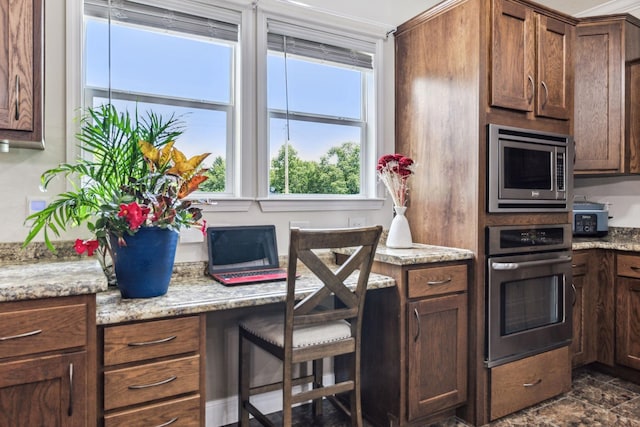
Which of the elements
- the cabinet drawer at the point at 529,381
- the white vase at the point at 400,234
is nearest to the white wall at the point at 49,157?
the white vase at the point at 400,234

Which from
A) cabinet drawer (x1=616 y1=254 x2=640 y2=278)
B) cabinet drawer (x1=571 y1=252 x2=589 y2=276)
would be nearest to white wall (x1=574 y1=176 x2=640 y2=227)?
cabinet drawer (x1=616 y1=254 x2=640 y2=278)

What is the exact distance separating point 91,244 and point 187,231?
607 millimetres

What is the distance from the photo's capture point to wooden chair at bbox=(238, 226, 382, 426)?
1730 mm

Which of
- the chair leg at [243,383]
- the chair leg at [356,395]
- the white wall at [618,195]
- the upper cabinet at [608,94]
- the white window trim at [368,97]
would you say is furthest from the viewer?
the white wall at [618,195]

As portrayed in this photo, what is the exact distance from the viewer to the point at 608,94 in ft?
10.3

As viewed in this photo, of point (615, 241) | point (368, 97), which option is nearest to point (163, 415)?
point (368, 97)

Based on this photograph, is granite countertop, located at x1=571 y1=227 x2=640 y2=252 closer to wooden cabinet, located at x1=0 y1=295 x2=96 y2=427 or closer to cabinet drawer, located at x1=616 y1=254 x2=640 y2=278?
cabinet drawer, located at x1=616 y1=254 x2=640 y2=278

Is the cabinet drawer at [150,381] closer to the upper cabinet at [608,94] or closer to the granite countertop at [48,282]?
the granite countertop at [48,282]

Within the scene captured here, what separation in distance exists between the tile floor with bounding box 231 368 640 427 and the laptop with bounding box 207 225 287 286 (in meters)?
0.87

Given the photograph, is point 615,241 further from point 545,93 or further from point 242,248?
point 242,248

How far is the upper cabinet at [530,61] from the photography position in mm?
2340

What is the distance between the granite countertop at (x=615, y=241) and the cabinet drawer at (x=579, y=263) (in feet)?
0.21

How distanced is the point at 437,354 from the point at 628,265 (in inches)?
62.7

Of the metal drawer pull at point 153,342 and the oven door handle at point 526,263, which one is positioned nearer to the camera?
the metal drawer pull at point 153,342
